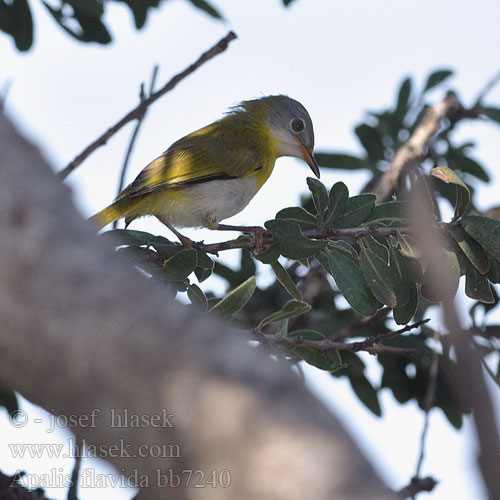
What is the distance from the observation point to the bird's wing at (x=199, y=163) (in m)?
4.25

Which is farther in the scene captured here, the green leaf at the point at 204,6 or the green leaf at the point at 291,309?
the green leaf at the point at 204,6

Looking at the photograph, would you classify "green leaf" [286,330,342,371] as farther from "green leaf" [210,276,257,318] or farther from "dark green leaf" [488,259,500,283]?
"dark green leaf" [488,259,500,283]

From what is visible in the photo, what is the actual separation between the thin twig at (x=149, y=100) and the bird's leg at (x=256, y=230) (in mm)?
A: 740

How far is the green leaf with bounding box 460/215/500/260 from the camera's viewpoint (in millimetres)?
2559

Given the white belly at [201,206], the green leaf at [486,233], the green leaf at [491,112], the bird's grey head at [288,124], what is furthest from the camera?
the bird's grey head at [288,124]

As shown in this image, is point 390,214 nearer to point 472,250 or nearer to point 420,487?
point 472,250

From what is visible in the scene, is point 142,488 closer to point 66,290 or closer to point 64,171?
point 66,290

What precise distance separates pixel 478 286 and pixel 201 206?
6.78 ft

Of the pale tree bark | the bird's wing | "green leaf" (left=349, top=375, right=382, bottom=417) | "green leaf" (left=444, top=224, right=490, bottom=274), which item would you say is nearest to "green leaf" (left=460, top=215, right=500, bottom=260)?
"green leaf" (left=444, top=224, right=490, bottom=274)

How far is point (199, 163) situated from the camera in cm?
459

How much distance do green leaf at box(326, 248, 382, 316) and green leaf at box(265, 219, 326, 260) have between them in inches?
3.3

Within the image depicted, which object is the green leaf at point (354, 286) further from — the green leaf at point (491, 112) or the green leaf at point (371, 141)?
the green leaf at point (491, 112)

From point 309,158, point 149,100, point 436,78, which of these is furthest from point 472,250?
point 436,78

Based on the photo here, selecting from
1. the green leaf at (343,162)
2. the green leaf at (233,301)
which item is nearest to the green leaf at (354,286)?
the green leaf at (233,301)
